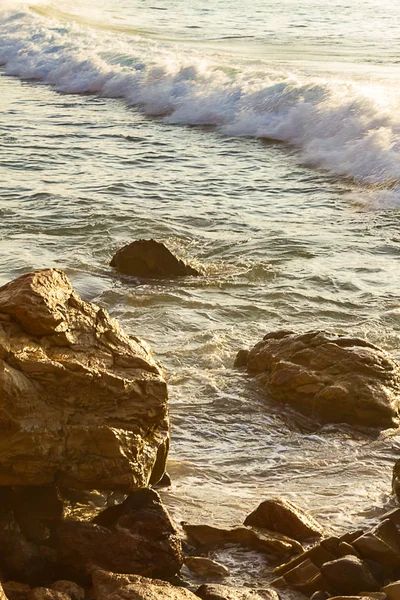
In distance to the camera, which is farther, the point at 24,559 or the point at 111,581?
the point at 24,559

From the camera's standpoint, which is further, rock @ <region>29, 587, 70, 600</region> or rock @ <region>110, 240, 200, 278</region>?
rock @ <region>110, 240, 200, 278</region>

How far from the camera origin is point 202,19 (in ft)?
116

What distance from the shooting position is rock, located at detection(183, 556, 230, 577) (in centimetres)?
434

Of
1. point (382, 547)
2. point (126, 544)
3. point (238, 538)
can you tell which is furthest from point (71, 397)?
point (382, 547)

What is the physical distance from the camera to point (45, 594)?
386cm

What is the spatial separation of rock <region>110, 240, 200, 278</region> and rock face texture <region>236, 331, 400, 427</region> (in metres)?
2.39

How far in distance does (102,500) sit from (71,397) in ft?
1.95

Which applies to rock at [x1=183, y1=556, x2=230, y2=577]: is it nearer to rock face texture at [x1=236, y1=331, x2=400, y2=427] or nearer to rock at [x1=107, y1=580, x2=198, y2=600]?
rock at [x1=107, y1=580, x2=198, y2=600]

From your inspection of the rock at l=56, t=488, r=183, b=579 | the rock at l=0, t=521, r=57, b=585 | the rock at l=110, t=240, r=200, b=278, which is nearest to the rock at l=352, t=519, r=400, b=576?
the rock at l=56, t=488, r=183, b=579

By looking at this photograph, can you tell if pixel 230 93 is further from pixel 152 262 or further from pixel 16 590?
pixel 16 590

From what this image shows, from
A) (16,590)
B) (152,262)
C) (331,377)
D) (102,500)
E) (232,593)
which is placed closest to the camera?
(16,590)

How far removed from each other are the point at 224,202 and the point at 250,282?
3281 millimetres

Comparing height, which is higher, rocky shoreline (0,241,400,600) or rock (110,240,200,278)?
rocky shoreline (0,241,400,600)

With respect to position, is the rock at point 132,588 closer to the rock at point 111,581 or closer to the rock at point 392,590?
the rock at point 111,581
